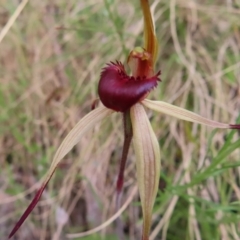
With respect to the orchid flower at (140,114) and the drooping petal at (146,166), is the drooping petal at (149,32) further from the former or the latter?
the drooping petal at (146,166)

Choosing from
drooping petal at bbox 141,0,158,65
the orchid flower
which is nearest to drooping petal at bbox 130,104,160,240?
the orchid flower

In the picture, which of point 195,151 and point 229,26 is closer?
point 195,151

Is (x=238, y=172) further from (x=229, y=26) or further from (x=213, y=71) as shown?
(x=229, y=26)

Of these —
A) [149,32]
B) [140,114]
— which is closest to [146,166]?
[140,114]

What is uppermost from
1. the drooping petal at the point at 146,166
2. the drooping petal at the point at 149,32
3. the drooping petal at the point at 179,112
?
the drooping petal at the point at 149,32

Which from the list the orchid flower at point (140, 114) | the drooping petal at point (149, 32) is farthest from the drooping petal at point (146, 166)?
the drooping petal at point (149, 32)

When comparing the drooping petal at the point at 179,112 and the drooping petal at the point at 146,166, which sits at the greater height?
the drooping petal at the point at 179,112

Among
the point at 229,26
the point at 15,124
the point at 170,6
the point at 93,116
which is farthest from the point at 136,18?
the point at 93,116
